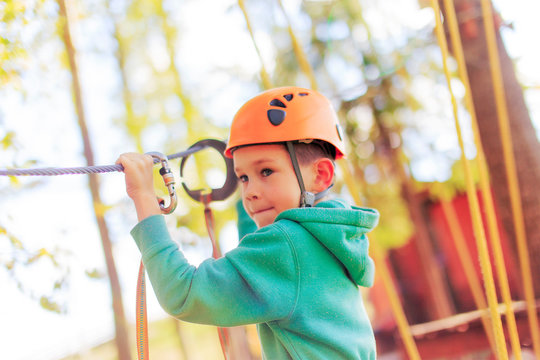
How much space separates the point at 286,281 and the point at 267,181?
0.38 meters

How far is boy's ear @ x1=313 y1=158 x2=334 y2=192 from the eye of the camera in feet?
6.09

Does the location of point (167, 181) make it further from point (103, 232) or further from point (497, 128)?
point (103, 232)

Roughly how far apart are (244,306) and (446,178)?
932 centimetres

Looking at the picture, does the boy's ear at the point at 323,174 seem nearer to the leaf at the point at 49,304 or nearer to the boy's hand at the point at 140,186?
the boy's hand at the point at 140,186

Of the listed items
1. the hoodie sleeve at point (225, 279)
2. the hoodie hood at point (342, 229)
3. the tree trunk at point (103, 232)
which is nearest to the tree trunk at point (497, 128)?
the hoodie hood at point (342, 229)

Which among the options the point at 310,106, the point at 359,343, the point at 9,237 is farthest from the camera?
the point at 9,237

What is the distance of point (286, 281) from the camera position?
4.90 ft

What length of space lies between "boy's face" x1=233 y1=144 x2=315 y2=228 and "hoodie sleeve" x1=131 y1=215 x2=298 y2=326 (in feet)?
0.69

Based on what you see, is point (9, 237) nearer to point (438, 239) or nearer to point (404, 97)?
point (404, 97)

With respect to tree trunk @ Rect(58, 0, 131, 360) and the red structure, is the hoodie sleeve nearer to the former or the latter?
tree trunk @ Rect(58, 0, 131, 360)

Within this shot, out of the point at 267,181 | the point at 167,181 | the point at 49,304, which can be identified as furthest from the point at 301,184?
the point at 49,304

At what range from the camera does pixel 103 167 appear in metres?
1.50

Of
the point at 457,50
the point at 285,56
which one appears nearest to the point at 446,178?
the point at 285,56

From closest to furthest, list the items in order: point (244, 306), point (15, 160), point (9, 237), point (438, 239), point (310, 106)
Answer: point (244, 306)
point (310, 106)
point (9, 237)
point (15, 160)
point (438, 239)
